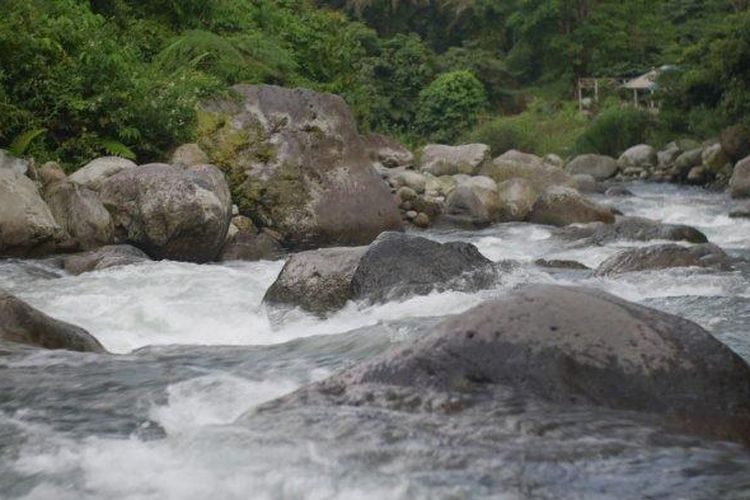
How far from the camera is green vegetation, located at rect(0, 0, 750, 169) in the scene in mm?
12578

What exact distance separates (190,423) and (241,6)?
1540 centimetres

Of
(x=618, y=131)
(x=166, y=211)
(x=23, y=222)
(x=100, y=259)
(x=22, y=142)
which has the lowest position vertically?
(x=618, y=131)

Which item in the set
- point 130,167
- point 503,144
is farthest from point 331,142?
point 503,144

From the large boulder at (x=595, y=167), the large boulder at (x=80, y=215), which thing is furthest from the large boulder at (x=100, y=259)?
the large boulder at (x=595, y=167)

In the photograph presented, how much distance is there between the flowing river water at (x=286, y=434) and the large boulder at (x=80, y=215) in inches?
117

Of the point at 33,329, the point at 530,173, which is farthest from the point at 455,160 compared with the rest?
the point at 33,329

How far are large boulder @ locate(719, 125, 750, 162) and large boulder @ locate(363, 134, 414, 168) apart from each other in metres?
8.18

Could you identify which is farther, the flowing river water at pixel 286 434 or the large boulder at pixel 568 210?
the large boulder at pixel 568 210

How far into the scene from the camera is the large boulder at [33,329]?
20.6 feet

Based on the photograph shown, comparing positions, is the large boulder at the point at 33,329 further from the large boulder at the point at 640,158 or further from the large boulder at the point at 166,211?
the large boulder at the point at 640,158

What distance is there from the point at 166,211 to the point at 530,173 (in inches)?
374

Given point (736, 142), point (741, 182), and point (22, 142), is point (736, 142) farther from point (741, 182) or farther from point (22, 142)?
point (22, 142)

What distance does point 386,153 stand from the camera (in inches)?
793

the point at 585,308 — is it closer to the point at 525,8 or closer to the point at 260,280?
the point at 260,280
